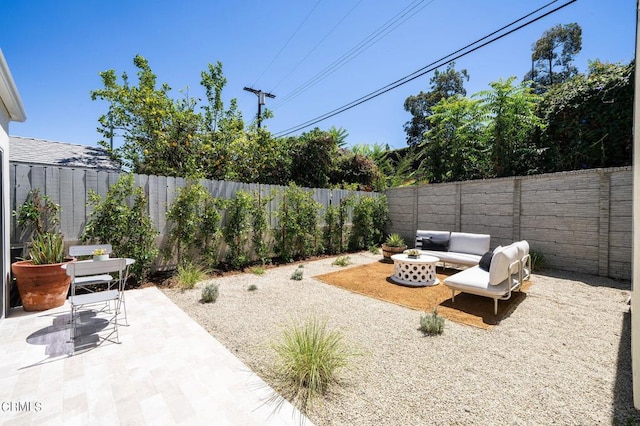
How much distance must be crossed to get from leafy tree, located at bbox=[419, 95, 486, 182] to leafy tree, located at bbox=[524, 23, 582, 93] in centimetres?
1346

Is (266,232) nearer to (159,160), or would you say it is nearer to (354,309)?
(354,309)

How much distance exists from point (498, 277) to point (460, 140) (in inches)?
308

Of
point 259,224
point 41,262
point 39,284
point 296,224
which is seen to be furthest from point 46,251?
point 296,224

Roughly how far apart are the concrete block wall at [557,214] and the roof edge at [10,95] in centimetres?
949

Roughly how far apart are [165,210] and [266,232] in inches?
102

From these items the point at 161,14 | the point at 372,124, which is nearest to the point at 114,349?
the point at 161,14

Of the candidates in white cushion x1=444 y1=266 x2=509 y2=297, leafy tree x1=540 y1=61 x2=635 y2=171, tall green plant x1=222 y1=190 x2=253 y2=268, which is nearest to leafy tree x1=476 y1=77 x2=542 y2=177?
leafy tree x1=540 y1=61 x2=635 y2=171

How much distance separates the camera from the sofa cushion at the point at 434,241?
7026 millimetres

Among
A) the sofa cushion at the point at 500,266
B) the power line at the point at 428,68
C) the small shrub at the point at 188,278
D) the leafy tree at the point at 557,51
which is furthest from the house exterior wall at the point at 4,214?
the leafy tree at the point at 557,51

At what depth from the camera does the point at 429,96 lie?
18875 millimetres

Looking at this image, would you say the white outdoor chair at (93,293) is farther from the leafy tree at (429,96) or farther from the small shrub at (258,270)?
the leafy tree at (429,96)

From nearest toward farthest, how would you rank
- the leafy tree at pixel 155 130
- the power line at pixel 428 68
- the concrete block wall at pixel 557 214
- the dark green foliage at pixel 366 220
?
the power line at pixel 428 68 < the concrete block wall at pixel 557 214 < the dark green foliage at pixel 366 220 < the leafy tree at pixel 155 130

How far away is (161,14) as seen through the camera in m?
6.95

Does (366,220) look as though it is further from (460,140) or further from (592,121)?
(592,121)
